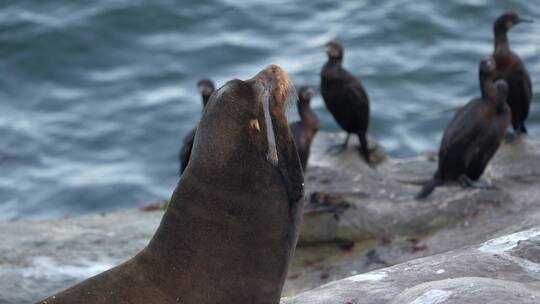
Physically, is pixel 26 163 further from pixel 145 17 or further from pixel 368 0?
pixel 368 0

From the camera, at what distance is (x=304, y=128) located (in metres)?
11.0

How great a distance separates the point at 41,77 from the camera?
1764cm

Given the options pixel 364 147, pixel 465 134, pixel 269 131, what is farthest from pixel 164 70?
pixel 269 131

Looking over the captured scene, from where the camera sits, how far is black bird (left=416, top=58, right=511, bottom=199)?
10.5m

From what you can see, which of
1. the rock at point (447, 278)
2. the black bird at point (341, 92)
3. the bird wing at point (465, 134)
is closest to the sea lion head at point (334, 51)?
the black bird at point (341, 92)

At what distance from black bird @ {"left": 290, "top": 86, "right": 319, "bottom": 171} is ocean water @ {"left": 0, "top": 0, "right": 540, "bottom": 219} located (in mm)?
3233

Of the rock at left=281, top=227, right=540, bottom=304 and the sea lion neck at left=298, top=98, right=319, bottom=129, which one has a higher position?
the sea lion neck at left=298, top=98, right=319, bottom=129

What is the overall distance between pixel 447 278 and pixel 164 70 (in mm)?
12584

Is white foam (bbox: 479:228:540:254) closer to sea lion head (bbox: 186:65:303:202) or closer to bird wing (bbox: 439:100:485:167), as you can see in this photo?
sea lion head (bbox: 186:65:303:202)

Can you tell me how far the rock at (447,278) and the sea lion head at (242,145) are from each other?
0.65m

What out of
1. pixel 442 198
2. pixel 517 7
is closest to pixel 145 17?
pixel 517 7

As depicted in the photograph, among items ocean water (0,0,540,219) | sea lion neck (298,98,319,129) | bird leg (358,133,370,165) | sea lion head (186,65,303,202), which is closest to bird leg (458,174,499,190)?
bird leg (358,133,370,165)

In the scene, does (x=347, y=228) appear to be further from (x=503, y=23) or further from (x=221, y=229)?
(x=503, y=23)

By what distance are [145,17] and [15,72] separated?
8.74 feet
